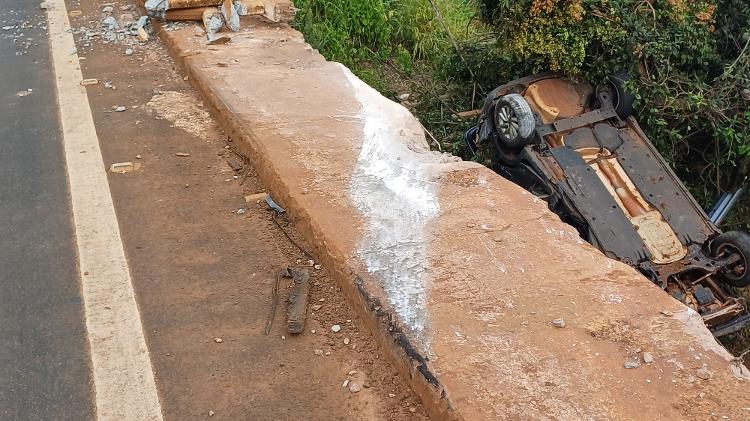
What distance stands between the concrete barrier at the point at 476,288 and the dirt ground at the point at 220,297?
0.45ft

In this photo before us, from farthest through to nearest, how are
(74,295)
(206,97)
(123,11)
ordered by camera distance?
(123,11), (206,97), (74,295)

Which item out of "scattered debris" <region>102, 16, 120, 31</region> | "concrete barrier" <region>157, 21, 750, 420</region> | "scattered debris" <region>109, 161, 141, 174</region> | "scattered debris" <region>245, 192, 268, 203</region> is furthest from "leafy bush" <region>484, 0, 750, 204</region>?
"scattered debris" <region>109, 161, 141, 174</region>

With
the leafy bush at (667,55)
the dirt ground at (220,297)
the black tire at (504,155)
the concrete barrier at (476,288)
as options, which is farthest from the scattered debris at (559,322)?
the leafy bush at (667,55)

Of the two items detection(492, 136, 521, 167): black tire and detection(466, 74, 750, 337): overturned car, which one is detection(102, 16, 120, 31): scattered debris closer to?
detection(466, 74, 750, 337): overturned car

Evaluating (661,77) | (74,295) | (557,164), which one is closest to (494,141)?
(557,164)

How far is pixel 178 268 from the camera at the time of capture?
Answer: 10.7 ft

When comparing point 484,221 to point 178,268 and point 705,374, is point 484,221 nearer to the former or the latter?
point 705,374

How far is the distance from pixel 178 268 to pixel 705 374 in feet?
7.34

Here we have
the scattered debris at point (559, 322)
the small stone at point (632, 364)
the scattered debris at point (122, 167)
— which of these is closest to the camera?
the small stone at point (632, 364)

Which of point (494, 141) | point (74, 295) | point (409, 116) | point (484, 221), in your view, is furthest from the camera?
point (494, 141)

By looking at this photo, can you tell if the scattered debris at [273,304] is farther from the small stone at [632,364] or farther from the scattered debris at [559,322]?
the small stone at [632,364]

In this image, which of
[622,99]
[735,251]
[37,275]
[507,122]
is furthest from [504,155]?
[37,275]

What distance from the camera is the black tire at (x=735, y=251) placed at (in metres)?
5.77

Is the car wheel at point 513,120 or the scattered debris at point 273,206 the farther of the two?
the car wheel at point 513,120
